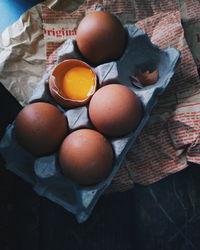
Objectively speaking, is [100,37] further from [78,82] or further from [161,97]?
[161,97]

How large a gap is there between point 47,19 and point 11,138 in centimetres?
51

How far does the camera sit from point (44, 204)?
1.14 meters

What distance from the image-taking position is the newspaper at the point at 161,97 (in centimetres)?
108

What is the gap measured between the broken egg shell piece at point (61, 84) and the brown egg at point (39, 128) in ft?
0.17

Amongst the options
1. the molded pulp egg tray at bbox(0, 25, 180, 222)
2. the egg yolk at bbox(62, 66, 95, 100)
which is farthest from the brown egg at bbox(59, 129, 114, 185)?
the egg yolk at bbox(62, 66, 95, 100)

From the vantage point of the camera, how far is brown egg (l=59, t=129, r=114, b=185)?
843mm

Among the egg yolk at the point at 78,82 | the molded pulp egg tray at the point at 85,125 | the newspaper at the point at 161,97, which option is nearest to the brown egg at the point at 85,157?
the molded pulp egg tray at the point at 85,125

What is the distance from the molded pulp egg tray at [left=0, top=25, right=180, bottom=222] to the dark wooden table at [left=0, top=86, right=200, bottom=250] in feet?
0.43

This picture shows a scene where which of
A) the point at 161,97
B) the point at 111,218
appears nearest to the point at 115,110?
the point at 161,97

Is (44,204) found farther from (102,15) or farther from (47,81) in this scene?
(102,15)

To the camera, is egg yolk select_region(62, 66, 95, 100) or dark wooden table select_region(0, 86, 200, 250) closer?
egg yolk select_region(62, 66, 95, 100)

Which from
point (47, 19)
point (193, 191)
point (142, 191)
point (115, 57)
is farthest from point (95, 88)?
point (193, 191)

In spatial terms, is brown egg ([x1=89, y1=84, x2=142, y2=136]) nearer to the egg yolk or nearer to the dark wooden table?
the egg yolk

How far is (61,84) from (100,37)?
207 mm
